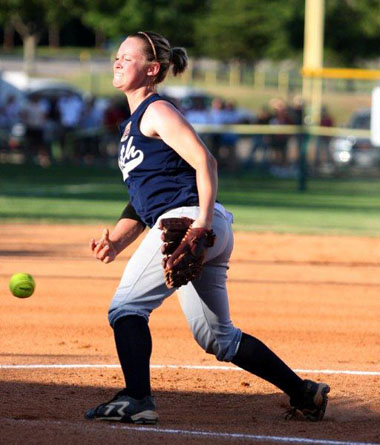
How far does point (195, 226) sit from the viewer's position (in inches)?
196

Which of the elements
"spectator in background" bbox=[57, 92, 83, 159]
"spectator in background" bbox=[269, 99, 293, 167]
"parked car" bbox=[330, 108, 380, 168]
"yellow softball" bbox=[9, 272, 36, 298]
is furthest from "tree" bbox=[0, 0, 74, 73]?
"yellow softball" bbox=[9, 272, 36, 298]

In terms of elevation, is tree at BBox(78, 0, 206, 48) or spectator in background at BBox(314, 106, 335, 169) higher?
tree at BBox(78, 0, 206, 48)

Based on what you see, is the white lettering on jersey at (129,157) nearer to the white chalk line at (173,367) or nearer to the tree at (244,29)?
the white chalk line at (173,367)

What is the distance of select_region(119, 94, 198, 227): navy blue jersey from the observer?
514 cm

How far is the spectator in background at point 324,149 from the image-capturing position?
2348 cm

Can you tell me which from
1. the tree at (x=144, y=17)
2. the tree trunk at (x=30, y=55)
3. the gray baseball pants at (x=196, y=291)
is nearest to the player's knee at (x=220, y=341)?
the gray baseball pants at (x=196, y=291)

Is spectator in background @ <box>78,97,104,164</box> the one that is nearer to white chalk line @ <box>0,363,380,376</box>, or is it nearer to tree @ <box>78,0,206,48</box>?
tree @ <box>78,0,206,48</box>

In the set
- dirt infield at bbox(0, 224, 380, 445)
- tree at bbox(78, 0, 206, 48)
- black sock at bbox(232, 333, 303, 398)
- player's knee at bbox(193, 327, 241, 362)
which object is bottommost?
dirt infield at bbox(0, 224, 380, 445)

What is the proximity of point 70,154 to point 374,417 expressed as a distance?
24.3 m

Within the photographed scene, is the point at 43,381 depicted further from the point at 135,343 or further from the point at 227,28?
the point at 227,28

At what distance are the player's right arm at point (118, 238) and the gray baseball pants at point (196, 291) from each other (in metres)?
0.24

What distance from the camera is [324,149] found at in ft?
78.0

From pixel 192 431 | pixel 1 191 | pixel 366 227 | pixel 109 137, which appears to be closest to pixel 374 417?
pixel 192 431

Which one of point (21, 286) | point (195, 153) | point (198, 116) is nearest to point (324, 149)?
point (198, 116)
